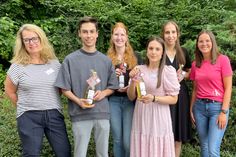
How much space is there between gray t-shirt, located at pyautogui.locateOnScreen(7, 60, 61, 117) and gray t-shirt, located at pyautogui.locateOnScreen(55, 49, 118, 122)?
0.13m

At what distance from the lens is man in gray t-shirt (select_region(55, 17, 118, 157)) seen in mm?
4559

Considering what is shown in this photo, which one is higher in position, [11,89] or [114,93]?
[11,89]

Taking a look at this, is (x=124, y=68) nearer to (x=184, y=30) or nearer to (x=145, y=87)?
(x=145, y=87)

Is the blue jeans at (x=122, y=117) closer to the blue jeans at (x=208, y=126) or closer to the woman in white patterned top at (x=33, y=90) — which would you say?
the woman in white patterned top at (x=33, y=90)

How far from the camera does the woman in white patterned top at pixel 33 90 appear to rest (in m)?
4.46

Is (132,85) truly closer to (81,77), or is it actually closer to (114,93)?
(114,93)

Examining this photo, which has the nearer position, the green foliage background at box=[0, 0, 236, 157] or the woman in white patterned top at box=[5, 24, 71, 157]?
the woman in white patterned top at box=[5, 24, 71, 157]

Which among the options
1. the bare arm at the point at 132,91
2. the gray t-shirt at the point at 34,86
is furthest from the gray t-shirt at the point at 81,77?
the bare arm at the point at 132,91

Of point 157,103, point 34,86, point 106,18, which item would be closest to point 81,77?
point 34,86

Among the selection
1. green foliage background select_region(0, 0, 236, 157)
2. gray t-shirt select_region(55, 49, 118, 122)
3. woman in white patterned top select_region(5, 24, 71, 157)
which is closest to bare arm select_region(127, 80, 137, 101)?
gray t-shirt select_region(55, 49, 118, 122)

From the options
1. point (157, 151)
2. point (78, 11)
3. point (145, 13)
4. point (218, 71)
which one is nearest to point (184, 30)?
point (145, 13)

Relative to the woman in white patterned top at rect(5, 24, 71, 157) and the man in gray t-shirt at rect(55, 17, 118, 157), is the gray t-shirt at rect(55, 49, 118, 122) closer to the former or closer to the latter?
the man in gray t-shirt at rect(55, 17, 118, 157)

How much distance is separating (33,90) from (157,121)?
5.16ft

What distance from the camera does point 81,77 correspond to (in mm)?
4574
